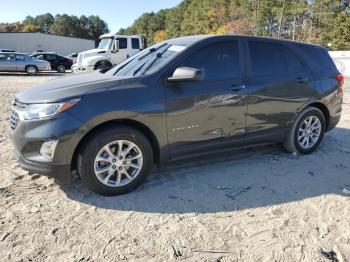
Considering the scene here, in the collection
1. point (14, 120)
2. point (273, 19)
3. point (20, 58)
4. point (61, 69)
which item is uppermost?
point (273, 19)

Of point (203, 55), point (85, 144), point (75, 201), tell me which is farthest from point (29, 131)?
point (203, 55)

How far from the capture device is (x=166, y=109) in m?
4.02

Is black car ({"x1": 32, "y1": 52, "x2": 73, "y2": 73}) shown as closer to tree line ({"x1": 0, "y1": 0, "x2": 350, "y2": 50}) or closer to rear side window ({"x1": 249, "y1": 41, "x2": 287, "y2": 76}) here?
rear side window ({"x1": 249, "y1": 41, "x2": 287, "y2": 76})

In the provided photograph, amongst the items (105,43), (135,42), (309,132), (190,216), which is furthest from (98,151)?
(105,43)

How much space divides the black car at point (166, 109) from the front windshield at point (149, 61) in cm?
2

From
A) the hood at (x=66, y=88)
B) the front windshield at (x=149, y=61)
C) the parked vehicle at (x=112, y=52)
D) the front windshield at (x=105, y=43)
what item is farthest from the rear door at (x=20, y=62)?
the hood at (x=66, y=88)

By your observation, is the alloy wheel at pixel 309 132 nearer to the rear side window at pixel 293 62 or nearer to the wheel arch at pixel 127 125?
the rear side window at pixel 293 62

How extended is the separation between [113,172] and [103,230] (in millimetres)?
771

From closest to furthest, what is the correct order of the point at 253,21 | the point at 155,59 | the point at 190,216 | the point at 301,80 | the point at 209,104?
the point at 190,216, the point at 209,104, the point at 155,59, the point at 301,80, the point at 253,21

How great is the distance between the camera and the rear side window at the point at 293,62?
5152mm

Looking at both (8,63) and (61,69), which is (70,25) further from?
(8,63)

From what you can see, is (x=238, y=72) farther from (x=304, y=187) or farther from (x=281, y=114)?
(x=304, y=187)

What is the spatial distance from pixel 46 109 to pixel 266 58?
293 centimetres

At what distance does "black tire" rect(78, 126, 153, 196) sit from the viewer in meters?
3.73
